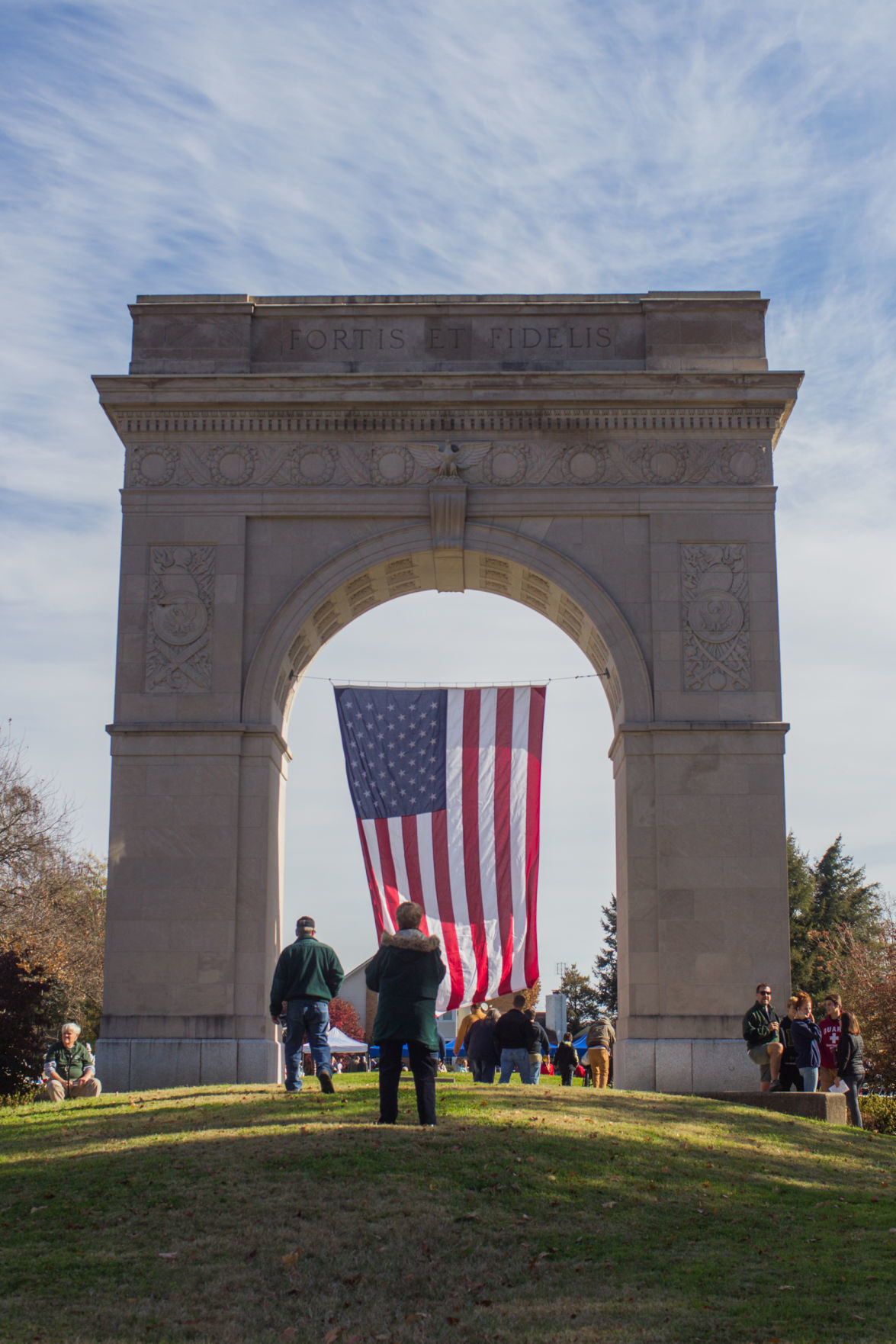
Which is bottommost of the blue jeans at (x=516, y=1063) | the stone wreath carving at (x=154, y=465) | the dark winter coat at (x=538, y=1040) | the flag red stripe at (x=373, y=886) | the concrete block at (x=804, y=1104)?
the concrete block at (x=804, y=1104)

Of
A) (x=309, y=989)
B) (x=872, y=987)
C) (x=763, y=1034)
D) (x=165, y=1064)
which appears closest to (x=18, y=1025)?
(x=165, y=1064)

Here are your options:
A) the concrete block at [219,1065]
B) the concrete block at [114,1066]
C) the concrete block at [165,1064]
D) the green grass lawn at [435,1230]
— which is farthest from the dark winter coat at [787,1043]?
the concrete block at [114,1066]

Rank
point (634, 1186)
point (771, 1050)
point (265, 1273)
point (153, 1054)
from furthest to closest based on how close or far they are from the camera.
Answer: point (153, 1054)
point (771, 1050)
point (634, 1186)
point (265, 1273)

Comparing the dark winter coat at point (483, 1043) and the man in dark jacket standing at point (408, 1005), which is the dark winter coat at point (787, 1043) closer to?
the dark winter coat at point (483, 1043)

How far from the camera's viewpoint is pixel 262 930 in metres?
20.9

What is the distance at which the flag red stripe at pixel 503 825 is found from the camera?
2041 cm

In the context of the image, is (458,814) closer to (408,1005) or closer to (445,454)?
(445,454)

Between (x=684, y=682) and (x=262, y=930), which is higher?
(x=684, y=682)

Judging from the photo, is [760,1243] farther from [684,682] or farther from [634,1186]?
[684,682]

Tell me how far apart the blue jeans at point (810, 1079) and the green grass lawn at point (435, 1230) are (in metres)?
3.44

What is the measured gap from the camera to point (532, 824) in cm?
2133

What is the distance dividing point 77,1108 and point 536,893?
24.8 feet

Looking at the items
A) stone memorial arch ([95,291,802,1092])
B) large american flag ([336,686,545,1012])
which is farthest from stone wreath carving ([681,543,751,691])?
large american flag ([336,686,545,1012])

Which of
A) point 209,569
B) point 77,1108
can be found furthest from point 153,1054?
point 209,569
